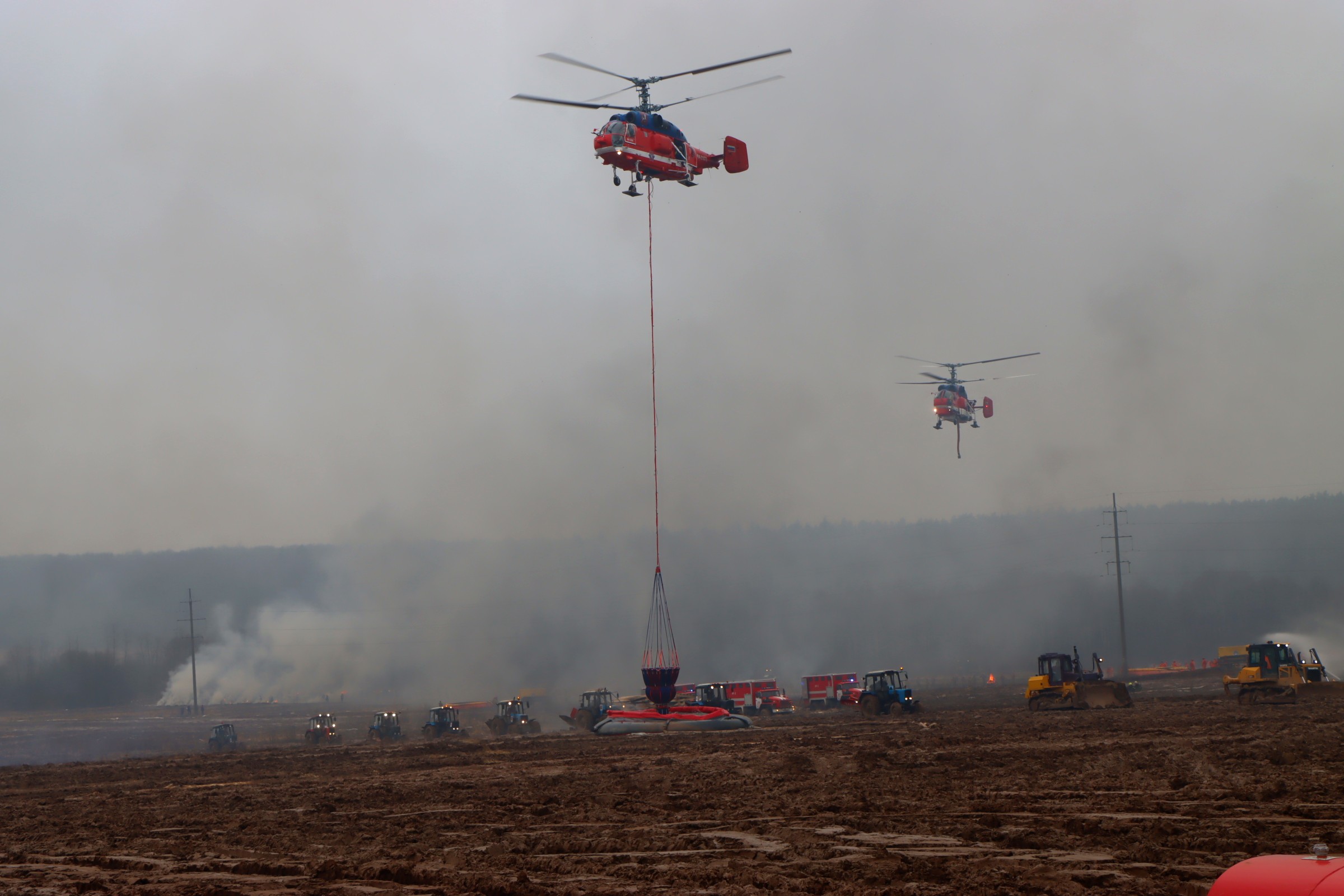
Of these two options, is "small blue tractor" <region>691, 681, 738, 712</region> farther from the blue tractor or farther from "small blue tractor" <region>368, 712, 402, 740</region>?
"small blue tractor" <region>368, 712, 402, 740</region>

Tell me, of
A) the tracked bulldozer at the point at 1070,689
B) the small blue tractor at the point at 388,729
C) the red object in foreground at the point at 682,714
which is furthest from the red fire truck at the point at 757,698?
the tracked bulldozer at the point at 1070,689

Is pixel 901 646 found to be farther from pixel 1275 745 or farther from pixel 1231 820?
pixel 1231 820

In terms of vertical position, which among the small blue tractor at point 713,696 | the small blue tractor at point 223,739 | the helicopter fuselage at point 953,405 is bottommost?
the small blue tractor at point 223,739

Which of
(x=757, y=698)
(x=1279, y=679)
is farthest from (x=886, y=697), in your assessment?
(x=757, y=698)

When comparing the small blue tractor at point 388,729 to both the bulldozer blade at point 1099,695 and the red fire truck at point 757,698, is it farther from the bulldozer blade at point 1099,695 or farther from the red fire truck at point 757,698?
the bulldozer blade at point 1099,695

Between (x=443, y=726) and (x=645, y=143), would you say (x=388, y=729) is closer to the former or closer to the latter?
(x=443, y=726)

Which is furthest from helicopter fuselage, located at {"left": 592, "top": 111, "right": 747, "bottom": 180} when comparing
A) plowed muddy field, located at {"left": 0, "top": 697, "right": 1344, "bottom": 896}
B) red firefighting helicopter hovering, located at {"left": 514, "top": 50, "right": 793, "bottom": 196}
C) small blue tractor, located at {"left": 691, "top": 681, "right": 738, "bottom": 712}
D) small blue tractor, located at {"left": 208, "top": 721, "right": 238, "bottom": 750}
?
small blue tractor, located at {"left": 208, "top": 721, "right": 238, "bottom": 750}
